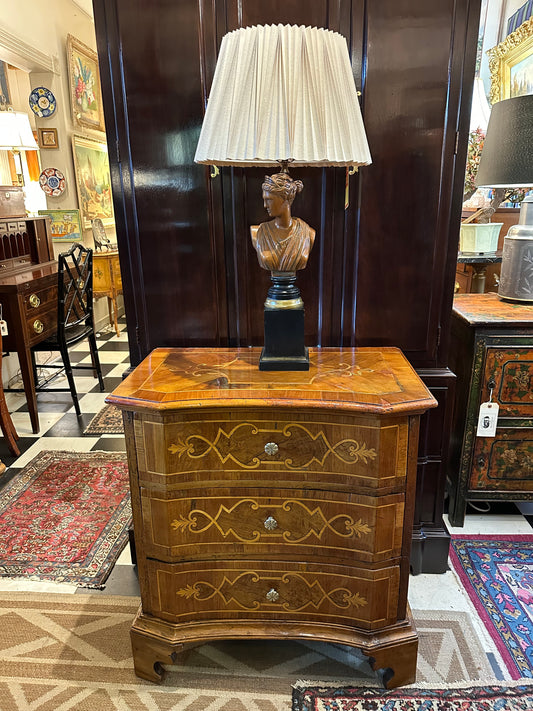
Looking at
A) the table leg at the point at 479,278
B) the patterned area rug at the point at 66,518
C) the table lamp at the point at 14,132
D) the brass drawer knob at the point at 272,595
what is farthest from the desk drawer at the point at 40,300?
the table leg at the point at 479,278

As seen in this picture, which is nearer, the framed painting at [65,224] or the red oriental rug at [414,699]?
the red oriental rug at [414,699]

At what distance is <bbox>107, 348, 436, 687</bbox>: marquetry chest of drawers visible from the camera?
4.25 ft

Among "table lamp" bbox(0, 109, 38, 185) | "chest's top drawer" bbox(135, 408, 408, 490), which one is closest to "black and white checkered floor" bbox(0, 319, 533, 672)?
"chest's top drawer" bbox(135, 408, 408, 490)

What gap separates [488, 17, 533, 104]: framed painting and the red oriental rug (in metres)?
2.79

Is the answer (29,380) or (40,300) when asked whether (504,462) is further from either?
(40,300)

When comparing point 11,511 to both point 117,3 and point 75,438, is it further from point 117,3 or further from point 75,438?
point 117,3

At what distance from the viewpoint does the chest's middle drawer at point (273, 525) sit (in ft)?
4.47

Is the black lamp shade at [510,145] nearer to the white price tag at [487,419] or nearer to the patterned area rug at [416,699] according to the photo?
the white price tag at [487,419]

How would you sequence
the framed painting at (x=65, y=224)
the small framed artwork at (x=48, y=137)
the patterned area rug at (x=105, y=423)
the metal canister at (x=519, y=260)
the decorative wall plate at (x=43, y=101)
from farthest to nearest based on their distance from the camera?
the framed painting at (x=65, y=224) → the small framed artwork at (x=48, y=137) → the decorative wall plate at (x=43, y=101) → the patterned area rug at (x=105, y=423) → the metal canister at (x=519, y=260)

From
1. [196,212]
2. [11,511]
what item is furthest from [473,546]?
[11,511]

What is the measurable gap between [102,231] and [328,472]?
4.66 metres

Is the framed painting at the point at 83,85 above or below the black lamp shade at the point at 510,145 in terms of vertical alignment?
above

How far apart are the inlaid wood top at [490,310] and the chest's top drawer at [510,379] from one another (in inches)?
4.4

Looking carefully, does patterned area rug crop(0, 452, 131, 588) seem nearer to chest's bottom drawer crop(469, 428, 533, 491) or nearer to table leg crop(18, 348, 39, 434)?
table leg crop(18, 348, 39, 434)
